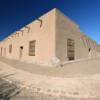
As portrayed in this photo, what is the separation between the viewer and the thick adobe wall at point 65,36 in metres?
13.0

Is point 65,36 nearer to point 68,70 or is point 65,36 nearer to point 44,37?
point 44,37

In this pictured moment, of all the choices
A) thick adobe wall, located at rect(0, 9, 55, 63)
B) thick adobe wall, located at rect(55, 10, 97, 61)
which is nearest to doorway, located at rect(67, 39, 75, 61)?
thick adobe wall, located at rect(55, 10, 97, 61)

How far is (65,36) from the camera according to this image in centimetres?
1403

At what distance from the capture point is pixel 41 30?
1459cm

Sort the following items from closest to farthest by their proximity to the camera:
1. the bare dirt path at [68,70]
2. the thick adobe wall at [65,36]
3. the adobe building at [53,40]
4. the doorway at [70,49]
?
the bare dirt path at [68,70] < the adobe building at [53,40] < the thick adobe wall at [65,36] < the doorway at [70,49]

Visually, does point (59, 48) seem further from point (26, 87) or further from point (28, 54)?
point (26, 87)

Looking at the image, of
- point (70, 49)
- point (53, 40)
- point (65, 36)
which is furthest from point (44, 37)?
point (70, 49)

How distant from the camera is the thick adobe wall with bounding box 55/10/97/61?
13030 mm

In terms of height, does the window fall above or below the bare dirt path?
above

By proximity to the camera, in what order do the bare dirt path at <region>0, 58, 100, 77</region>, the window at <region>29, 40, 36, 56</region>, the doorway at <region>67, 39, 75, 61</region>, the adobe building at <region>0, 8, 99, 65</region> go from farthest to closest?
the window at <region>29, 40, 36, 56</region>, the doorway at <region>67, 39, 75, 61</region>, the adobe building at <region>0, 8, 99, 65</region>, the bare dirt path at <region>0, 58, 100, 77</region>

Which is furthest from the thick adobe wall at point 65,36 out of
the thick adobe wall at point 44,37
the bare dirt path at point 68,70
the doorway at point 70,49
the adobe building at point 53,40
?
the bare dirt path at point 68,70

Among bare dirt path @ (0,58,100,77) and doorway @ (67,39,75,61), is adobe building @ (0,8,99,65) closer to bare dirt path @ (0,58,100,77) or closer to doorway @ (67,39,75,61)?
doorway @ (67,39,75,61)

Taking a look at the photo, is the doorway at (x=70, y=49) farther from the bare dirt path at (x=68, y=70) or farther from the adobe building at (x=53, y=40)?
the bare dirt path at (x=68, y=70)

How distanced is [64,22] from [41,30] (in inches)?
113
